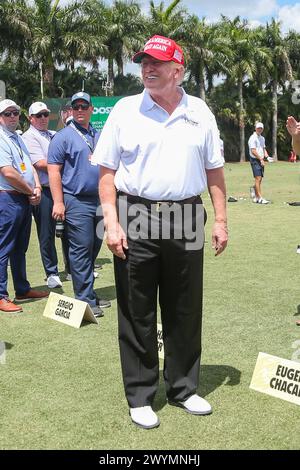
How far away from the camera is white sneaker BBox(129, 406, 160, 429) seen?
348cm

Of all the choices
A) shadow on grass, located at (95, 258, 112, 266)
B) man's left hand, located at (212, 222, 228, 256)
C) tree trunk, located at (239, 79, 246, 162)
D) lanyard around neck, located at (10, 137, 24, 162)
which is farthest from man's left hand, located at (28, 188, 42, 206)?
tree trunk, located at (239, 79, 246, 162)

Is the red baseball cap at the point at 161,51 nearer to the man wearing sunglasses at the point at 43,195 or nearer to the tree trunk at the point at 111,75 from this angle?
the man wearing sunglasses at the point at 43,195

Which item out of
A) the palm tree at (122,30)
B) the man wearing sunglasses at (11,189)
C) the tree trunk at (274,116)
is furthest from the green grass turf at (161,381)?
the tree trunk at (274,116)

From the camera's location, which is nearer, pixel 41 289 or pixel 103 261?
pixel 41 289

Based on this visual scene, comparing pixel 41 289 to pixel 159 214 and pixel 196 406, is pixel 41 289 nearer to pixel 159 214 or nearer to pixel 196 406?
pixel 196 406

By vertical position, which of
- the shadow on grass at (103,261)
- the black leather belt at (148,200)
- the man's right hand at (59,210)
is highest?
the black leather belt at (148,200)

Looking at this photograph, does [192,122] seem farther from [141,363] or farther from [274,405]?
[274,405]

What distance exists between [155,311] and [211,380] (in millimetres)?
848

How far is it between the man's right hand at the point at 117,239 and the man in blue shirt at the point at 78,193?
238 cm

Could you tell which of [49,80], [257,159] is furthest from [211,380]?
[49,80]

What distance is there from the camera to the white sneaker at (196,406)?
3648 millimetres

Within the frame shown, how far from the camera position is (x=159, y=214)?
3535 millimetres

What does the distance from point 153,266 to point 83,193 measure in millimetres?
2480

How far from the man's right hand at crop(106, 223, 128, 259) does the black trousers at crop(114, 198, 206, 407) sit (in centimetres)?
6
